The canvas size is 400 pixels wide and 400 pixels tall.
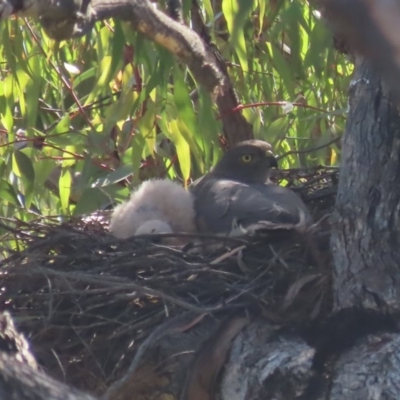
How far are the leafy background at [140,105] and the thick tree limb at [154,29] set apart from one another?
6cm

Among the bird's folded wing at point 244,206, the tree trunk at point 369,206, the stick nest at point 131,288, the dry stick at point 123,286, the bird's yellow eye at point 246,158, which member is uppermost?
the tree trunk at point 369,206

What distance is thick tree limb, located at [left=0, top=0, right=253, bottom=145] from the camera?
167 centimetres

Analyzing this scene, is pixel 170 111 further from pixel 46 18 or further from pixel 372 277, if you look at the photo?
pixel 372 277

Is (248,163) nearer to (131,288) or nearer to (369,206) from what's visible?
(131,288)

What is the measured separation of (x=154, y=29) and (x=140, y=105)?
57 cm

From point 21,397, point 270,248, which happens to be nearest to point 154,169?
point 270,248

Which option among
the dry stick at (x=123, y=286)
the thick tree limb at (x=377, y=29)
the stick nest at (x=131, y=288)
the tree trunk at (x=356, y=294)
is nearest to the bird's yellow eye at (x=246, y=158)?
the stick nest at (x=131, y=288)

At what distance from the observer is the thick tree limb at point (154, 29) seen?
167 cm

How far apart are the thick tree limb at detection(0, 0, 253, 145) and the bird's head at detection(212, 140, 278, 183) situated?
9 cm

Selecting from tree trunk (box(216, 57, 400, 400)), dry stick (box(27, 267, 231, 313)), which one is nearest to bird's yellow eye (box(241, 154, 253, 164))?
dry stick (box(27, 267, 231, 313))

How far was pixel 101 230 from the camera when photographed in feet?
9.06

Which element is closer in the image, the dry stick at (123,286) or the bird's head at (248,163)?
the dry stick at (123,286)

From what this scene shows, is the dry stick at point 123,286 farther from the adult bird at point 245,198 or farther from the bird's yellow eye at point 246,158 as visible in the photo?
the bird's yellow eye at point 246,158

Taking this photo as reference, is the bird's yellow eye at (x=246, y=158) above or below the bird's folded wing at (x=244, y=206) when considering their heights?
above
